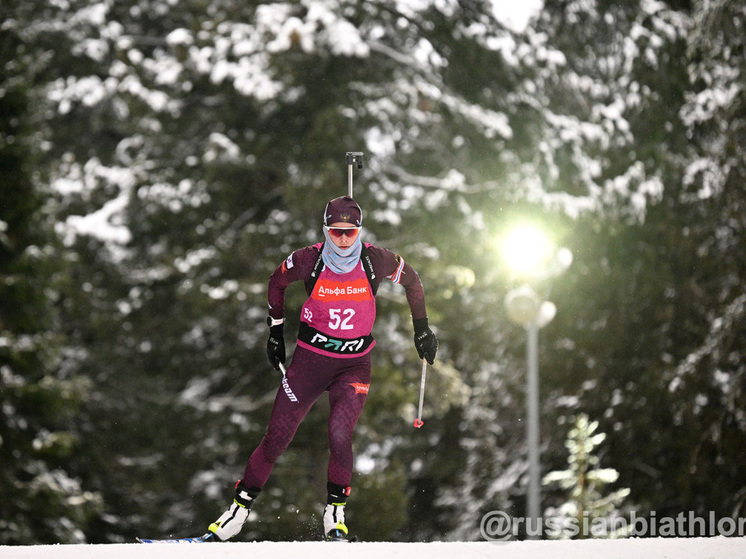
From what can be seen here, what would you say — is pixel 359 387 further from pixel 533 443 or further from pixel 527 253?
pixel 527 253

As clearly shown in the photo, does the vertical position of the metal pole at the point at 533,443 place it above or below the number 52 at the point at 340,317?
above

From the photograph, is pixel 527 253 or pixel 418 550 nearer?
pixel 418 550

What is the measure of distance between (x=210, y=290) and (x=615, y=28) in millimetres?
6465

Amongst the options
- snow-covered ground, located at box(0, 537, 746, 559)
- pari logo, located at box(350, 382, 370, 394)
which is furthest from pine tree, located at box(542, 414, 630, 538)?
pari logo, located at box(350, 382, 370, 394)

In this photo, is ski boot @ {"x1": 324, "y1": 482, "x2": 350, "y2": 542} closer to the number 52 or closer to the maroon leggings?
the maroon leggings

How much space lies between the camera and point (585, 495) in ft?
28.9

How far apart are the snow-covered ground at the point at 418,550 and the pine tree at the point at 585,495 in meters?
2.62

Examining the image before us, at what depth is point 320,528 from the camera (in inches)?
362

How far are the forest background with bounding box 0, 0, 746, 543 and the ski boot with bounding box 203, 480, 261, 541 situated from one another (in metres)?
5.80

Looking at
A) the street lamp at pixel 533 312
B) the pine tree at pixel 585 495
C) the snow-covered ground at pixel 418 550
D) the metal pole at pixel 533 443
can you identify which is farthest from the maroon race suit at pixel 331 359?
the pine tree at pixel 585 495

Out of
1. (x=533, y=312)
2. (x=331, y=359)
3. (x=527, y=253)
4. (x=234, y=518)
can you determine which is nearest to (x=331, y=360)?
(x=331, y=359)

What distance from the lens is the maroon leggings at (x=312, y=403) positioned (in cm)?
370

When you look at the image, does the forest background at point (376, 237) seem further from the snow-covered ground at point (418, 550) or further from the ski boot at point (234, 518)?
the ski boot at point (234, 518)

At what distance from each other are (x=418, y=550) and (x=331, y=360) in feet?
4.14
